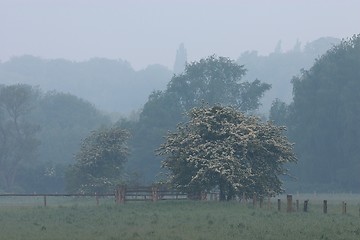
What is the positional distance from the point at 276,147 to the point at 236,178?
387 cm

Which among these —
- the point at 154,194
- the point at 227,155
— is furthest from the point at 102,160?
the point at 227,155

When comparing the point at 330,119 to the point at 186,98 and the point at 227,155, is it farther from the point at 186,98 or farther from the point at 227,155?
the point at 227,155

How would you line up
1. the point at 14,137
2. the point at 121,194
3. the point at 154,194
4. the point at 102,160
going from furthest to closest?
the point at 14,137 → the point at 102,160 → the point at 121,194 → the point at 154,194

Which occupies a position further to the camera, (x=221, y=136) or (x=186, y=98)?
(x=186, y=98)

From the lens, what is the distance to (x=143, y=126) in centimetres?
12606

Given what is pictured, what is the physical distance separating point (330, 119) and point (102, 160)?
40.3m

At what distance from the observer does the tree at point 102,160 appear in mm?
86812

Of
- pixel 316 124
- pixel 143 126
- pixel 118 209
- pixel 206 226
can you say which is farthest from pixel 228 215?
pixel 143 126

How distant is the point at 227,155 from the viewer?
57438 millimetres

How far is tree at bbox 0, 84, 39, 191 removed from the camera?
124m

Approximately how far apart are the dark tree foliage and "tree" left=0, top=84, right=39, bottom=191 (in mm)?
38693

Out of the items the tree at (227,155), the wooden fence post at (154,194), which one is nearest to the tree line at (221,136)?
the tree at (227,155)

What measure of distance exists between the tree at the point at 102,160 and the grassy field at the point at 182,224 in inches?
1301

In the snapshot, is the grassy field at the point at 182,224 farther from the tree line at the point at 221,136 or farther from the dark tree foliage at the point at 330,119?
the dark tree foliage at the point at 330,119
